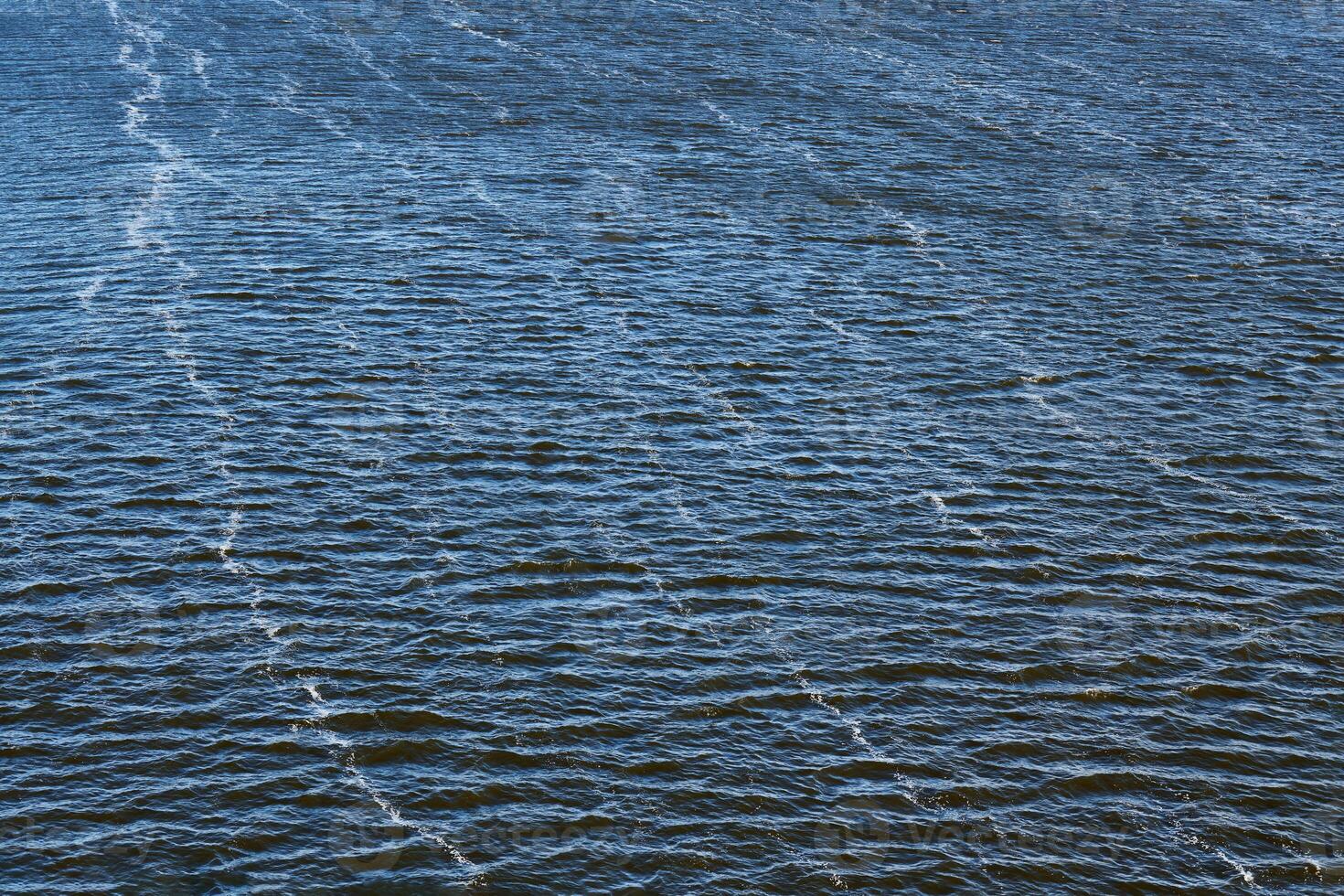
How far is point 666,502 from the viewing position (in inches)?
2347

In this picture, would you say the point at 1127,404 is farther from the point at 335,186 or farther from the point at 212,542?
the point at 335,186

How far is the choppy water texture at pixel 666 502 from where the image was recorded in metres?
42.8

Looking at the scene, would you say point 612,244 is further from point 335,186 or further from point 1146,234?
point 1146,234

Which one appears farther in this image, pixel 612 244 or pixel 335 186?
pixel 335 186

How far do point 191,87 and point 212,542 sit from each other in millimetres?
73100

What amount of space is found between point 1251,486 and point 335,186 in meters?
58.2

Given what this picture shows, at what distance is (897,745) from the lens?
1806 inches

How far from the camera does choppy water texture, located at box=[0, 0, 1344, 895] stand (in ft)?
140

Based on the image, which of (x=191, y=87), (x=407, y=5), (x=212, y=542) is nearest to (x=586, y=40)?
(x=407, y=5)

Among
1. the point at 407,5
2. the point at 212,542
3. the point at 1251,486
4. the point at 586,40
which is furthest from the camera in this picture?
the point at 407,5

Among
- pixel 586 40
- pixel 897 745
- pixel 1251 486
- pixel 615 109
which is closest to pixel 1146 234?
pixel 1251 486

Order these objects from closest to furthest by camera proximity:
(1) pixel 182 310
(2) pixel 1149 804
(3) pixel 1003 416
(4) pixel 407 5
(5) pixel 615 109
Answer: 1. (2) pixel 1149 804
2. (3) pixel 1003 416
3. (1) pixel 182 310
4. (5) pixel 615 109
5. (4) pixel 407 5

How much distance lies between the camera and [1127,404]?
223 feet

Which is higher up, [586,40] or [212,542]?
[586,40]
